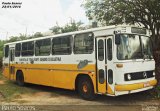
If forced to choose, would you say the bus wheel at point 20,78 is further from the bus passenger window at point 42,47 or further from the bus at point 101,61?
the bus at point 101,61

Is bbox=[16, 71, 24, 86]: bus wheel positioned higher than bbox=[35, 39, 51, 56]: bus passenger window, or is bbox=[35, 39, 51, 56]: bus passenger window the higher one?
→ bbox=[35, 39, 51, 56]: bus passenger window

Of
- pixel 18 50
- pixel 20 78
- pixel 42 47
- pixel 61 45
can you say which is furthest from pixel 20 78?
pixel 61 45

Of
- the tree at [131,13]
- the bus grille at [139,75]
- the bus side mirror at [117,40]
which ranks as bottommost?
the bus grille at [139,75]

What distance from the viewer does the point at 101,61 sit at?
35.8ft

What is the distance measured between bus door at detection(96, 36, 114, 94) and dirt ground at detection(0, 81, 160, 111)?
0.69m

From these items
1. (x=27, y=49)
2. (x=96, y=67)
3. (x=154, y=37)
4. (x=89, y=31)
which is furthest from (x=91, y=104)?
(x=27, y=49)

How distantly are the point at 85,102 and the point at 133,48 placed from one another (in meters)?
2.93

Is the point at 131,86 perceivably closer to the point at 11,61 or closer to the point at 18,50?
the point at 18,50

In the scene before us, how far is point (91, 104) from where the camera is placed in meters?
10.9

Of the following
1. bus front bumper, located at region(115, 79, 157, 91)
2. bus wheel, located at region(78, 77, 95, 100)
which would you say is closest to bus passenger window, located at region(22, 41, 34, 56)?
bus wheel, located at region(78, 77, 95, 100)

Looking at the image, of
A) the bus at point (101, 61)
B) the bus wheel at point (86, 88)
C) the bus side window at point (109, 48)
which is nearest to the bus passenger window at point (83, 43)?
the bus at point (101, 61)

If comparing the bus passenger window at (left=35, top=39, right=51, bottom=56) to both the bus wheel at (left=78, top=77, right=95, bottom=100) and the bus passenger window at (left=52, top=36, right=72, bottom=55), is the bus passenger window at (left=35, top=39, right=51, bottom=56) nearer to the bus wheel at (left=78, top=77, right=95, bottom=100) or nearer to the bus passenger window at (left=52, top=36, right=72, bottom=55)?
the bus passenger window at (left=52, top=36, right=72, bottom=55)

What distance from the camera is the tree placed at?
13.6 m

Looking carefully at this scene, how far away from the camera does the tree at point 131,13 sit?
13602mm
